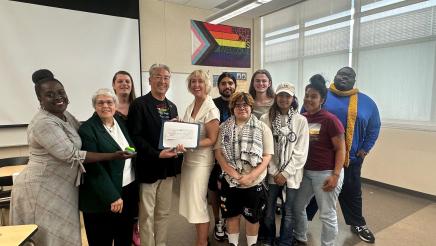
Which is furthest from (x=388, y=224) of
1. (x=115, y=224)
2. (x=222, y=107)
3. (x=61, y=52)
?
(x=61, y=52)

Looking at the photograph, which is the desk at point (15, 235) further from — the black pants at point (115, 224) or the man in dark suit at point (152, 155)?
the man in dark suit at point (152, 155)

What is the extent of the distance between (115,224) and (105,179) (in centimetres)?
41

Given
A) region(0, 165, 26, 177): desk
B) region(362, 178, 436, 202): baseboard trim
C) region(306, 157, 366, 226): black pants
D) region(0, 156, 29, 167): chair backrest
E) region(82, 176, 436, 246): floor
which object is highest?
region(0, 156, 29, 167): chair backrest

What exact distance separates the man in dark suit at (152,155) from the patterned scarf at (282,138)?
808 millimetres

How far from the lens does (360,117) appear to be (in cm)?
244

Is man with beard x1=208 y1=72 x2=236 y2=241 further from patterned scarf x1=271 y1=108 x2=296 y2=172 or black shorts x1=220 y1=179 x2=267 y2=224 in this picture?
patterned scarf x1=271 y1=108 x2=296 y2=172

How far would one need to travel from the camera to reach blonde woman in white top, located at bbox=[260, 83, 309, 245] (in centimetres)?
201

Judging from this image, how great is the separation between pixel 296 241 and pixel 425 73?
2981 millimetres

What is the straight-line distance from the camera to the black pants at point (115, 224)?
1.67m

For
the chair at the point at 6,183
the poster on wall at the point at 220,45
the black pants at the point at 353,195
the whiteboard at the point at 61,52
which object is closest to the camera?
the chair at the point at 6,183

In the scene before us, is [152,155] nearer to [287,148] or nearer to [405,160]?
[287,148]

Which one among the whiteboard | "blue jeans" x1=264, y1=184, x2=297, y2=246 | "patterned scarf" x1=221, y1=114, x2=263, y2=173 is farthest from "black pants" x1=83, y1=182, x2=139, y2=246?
the whiteboard

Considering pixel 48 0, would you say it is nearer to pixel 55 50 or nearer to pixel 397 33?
pixel 55 50

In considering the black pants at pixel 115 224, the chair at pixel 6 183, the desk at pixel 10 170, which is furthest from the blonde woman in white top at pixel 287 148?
the desk at pixel 10 170
